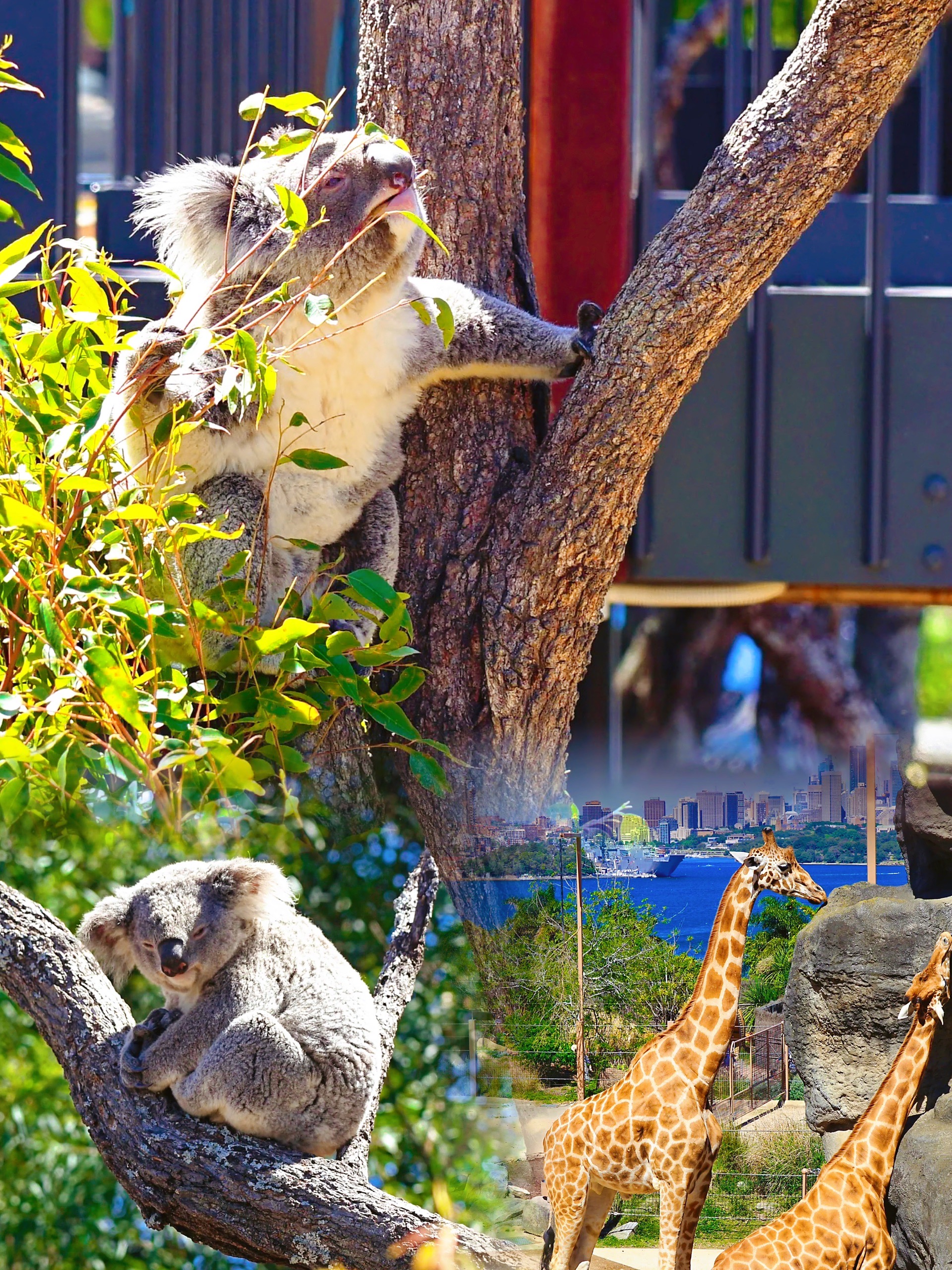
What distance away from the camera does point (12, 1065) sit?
2.18 metres

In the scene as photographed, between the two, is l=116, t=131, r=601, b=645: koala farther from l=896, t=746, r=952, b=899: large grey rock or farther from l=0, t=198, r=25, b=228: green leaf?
l=896, t=746, r=952, b=899: large grey rock

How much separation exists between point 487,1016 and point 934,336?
3.18 meters

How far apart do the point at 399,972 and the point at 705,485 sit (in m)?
2.57

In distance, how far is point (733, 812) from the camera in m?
1.59

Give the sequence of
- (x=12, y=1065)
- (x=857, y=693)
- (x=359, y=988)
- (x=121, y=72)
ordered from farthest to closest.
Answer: (x=857, y=693)
(x=121, y=72)
(x=12, y=1065)
(x=359, y=988)

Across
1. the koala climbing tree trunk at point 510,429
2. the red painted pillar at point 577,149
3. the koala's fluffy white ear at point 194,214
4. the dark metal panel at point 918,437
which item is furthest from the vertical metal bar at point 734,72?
the koala's fluffy white ear at point 194,214

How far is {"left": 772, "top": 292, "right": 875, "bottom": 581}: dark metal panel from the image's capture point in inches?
160

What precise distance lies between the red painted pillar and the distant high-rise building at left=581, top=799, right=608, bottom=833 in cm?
232

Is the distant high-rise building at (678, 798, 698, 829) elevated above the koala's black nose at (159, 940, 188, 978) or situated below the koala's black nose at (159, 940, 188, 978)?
above

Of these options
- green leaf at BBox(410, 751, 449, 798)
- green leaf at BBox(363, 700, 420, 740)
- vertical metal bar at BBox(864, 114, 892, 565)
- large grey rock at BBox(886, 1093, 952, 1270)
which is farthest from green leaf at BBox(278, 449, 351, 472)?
vertical metal bar at BBox(864, 114, 892, 565)

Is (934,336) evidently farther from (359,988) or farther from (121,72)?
(359,988)

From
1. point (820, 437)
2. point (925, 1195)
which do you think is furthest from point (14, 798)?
point (820, 437)

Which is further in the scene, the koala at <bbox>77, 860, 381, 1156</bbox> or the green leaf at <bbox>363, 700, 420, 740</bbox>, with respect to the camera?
the green leaf at <bbox>363, 700, 420, 740</bbox>

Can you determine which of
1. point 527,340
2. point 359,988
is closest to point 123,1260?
point 359,988
